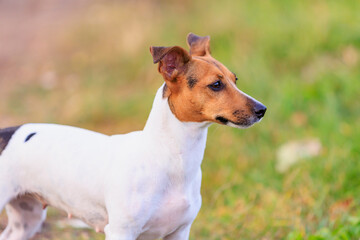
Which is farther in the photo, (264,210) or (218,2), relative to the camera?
(218,2)

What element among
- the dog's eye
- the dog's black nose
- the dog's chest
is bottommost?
the dog's chest

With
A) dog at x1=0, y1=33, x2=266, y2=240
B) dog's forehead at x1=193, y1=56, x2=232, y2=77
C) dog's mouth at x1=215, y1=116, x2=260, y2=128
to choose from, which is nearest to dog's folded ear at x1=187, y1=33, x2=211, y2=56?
dog at x1=0, y1=33, x2=266, y2=240

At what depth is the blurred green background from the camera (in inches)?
189

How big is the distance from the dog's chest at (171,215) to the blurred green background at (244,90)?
107 cm

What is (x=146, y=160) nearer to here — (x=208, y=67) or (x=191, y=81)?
(x=191, y=81)

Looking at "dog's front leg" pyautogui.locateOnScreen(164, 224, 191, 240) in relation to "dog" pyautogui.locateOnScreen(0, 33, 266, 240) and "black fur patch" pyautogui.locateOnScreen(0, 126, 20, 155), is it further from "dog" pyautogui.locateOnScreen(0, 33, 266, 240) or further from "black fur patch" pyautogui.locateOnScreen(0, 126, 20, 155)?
"black fur patch" pyautogui.locateOnScreen(0, 126, 20, 155)

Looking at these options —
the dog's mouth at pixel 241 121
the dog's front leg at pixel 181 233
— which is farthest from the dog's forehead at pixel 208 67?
the dog's front leg at pixel 181 233

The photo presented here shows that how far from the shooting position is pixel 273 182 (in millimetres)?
5363

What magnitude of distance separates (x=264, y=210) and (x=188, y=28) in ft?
15.5

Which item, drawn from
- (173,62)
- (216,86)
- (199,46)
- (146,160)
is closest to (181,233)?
(146,160)

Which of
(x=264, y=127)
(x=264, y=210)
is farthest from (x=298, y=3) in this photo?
(x=264, y=210)

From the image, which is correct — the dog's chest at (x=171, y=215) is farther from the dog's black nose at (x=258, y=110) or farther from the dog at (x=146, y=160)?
the dog's black nose at (x=258, y=110)

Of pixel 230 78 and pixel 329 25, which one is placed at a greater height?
pixel 230 78

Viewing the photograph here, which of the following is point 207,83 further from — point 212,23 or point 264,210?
point 212,23
